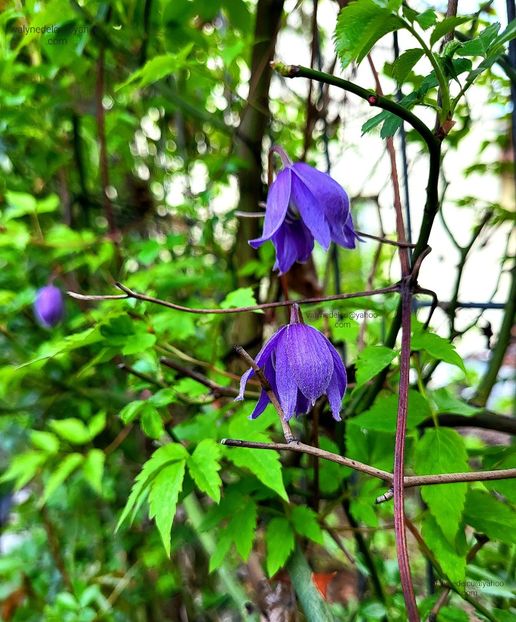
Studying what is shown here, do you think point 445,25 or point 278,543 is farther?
point 278,543

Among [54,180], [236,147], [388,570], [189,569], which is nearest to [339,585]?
[189,569]

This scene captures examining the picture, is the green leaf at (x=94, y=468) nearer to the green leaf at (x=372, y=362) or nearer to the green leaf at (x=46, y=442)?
the green leaf at (x=46, y=442)

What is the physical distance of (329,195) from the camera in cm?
48

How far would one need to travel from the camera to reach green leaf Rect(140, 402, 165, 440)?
55cm

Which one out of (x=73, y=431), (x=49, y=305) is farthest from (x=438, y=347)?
(x=49, y=305)

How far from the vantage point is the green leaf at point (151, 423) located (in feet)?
1.82

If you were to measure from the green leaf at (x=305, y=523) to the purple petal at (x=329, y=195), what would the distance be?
0.33 m

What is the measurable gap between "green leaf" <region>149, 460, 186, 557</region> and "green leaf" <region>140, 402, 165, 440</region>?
45mm

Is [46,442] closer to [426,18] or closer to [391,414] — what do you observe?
[391,414]

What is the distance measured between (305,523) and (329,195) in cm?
36

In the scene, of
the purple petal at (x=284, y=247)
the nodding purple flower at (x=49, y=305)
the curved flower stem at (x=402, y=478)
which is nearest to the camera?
the curved flower stem at (x=402, y=478)

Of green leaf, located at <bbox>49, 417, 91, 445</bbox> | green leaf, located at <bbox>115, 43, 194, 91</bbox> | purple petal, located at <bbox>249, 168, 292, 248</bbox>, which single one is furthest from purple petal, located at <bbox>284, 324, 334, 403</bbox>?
green leaf, located at <bbox>49, 417, 91, 445</bbox>

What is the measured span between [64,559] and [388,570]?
91cm

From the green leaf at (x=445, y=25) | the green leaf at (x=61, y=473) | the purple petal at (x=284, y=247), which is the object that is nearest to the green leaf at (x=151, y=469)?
the purple petal at (x=284, y=247)
